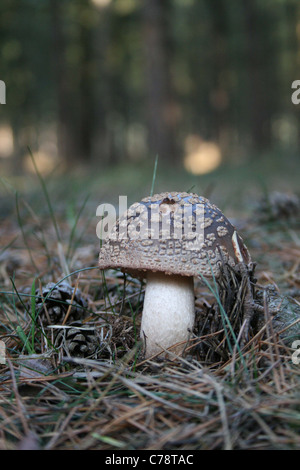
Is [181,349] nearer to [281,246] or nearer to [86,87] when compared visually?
[281,246]

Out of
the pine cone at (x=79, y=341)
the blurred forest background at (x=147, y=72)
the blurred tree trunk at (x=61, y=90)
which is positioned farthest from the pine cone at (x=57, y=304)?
the blurred tree trunk at (x=61, y=90)

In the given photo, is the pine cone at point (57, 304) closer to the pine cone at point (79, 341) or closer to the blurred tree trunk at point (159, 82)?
the pine cone at point (79, 341)

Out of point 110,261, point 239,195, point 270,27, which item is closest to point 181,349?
point 110,261

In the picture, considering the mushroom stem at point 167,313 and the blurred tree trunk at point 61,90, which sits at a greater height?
the blurred tree trunk at point 61,90

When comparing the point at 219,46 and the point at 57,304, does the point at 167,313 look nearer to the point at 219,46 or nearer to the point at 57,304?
the point at 57,304

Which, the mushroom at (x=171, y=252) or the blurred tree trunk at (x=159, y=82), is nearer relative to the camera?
the mushroom at (x=171, y=252)

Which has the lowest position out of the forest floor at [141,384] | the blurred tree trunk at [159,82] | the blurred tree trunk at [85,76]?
the forest floor at [141,384]

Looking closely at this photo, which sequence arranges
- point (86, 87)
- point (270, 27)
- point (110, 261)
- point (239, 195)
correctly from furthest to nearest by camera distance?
1. point (270, 27)
2. point (86, 87)
3. point (239, 195)
4. point (110, 261)
